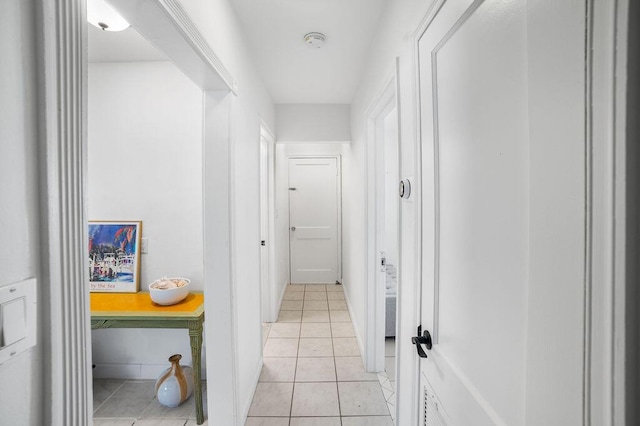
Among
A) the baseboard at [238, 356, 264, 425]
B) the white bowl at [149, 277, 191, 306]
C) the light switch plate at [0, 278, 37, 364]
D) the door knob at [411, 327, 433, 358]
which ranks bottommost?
the baseboard at [238, 356, 264, 425]

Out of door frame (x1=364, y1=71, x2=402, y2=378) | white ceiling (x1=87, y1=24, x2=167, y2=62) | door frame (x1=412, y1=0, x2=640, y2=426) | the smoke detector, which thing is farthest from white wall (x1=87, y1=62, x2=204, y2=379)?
door frame (x1=412, y1=0, x2=640, y2=426)

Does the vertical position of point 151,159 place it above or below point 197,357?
above

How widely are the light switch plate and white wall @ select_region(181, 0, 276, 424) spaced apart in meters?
1.01

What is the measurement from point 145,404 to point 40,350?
195 cm

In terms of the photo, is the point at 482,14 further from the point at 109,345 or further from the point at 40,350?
the point at 109,345

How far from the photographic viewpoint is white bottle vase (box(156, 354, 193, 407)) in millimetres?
1836

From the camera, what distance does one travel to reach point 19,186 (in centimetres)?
45

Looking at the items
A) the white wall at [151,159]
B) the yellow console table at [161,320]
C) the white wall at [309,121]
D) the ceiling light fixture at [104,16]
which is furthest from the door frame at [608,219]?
the white wall at [309,121]

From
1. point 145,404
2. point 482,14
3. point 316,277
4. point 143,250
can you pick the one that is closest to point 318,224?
point 316,277

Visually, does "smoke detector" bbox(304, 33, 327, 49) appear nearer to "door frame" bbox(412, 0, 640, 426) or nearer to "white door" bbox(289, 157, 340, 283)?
"door frame" bbox(412, 0, 640, 426)

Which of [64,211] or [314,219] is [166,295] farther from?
[314,219]

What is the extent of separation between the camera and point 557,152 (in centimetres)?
44

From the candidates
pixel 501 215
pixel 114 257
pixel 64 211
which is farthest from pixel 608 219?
pixel 114 257

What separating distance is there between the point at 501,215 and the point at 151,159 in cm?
228
